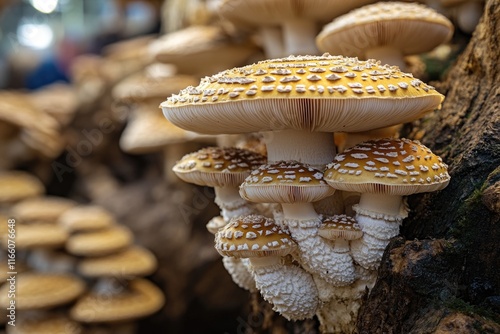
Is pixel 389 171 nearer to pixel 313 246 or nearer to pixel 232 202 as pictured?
pixel 313 246

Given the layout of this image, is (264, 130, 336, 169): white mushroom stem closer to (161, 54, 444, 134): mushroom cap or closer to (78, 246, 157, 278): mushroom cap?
(161, 54, 444, 134): mushroom cap

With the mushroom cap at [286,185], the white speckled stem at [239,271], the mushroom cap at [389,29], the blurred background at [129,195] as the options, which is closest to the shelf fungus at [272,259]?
the mushroom cap at [286,185]

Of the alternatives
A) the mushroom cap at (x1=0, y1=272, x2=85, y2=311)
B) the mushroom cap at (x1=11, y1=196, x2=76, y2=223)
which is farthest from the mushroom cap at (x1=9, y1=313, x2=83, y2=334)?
the mushroom cap at (x1=11, y1=196, x2=76, y2=223)

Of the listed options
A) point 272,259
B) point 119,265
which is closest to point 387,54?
point 272,259

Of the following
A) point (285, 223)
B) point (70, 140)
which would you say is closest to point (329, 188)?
point (285, 223)

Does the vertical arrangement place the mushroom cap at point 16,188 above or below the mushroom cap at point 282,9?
below

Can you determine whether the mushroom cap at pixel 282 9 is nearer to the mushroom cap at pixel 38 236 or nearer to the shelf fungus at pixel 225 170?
the shelf fungus at pixel 225 170
